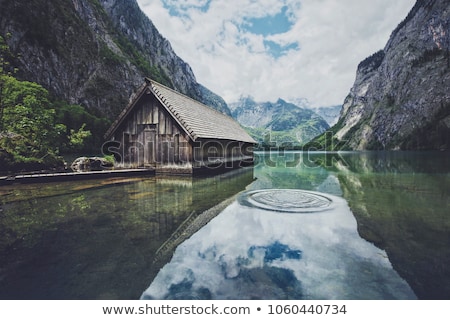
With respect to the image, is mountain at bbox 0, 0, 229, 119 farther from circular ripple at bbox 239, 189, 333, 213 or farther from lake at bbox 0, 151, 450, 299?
circular ripple at bbox 239, 189, 333, 213

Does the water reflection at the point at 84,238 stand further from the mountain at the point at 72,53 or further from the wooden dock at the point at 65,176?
the mountain at the point at 72,53

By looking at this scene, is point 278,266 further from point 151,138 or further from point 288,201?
point 151,138

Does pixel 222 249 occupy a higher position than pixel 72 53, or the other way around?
pixel 72 53

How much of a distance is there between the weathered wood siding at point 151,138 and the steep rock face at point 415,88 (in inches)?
4446

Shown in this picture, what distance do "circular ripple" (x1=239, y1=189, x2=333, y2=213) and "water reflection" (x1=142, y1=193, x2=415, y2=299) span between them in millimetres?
1799

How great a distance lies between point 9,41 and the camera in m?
46.5

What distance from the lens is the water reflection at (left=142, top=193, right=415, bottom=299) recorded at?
145 inches

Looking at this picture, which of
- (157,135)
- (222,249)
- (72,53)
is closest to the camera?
(222,249)

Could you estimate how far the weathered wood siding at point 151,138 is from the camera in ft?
59.0

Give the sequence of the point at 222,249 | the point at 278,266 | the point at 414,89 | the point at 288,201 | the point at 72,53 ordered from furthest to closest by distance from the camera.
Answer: the point at 414,89, the point at 72,53, the point at 288,201, the point at 222,249, the point at 278,266

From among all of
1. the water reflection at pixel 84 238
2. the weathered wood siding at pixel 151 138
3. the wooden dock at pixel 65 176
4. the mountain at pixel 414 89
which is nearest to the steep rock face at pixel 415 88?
the mountain at pixel 414 89

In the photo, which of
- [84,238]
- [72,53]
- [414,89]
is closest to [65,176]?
[84,238]

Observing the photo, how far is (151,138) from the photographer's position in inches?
732

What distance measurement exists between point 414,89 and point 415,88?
513 millimetres
